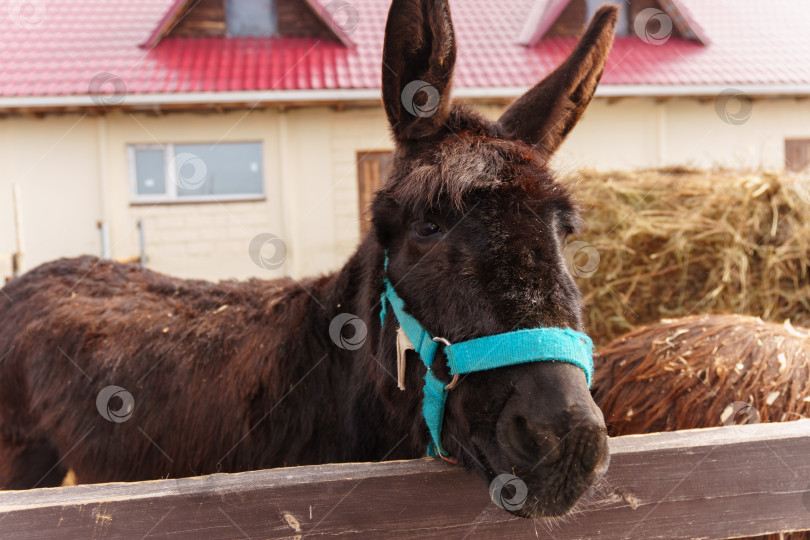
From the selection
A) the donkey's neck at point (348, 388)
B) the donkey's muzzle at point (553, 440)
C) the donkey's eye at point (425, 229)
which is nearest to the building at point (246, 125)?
the donkey's neck at point (348, 388)

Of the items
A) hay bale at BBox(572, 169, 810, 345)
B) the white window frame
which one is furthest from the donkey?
the white window frame

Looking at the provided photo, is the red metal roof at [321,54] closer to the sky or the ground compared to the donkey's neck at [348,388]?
closer to the sky

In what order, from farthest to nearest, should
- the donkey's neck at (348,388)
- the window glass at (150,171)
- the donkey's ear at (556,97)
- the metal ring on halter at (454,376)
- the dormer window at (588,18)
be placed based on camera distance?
1. the dormer window at (588,18)
2. the window glass at (150,171)
3. the donkey's ear at (556,97)
4. the donkey's neck at (348,388)
5. the metal ring on halter at (454,376)

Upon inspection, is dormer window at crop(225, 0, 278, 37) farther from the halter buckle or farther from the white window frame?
the halter buckle

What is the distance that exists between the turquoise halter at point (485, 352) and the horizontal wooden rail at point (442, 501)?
0.52 feet

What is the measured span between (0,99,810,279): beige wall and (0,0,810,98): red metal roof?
666 mm

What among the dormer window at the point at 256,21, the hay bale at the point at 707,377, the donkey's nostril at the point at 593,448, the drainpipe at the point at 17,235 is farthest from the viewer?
the dormer window at the point at 256,21

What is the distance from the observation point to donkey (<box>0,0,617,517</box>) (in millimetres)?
1409

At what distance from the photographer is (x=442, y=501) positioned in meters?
1.44

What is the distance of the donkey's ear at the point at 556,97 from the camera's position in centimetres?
204

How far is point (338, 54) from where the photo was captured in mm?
11445

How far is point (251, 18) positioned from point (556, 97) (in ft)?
38.6

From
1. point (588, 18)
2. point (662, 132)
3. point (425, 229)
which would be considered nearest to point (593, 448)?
point (425, 229)

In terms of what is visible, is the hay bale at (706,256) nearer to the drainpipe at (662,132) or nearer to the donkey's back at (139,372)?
the donkey's back at (139,372)
